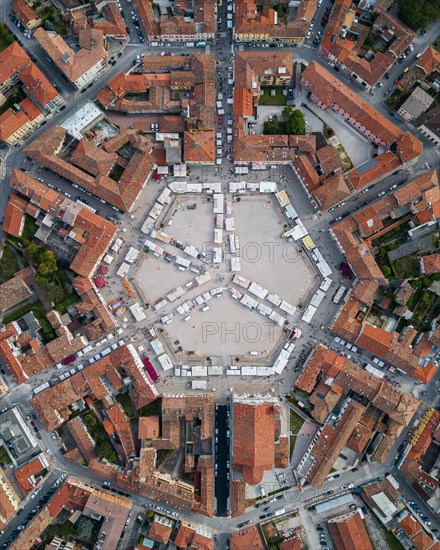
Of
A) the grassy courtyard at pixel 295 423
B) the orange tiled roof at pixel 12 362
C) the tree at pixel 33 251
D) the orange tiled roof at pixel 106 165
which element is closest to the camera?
the orange tiled roof at pixel 12 362

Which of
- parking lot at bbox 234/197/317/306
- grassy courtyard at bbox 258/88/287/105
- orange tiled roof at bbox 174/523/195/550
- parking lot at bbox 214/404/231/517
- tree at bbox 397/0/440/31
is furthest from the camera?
grassy courtyard at bbox 258/88/287/105

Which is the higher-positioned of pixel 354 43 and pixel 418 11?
pixel 418 11

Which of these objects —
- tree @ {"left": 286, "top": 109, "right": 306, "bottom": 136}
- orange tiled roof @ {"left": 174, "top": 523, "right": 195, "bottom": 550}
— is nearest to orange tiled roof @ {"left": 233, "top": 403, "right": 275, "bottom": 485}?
orange tiled roof @ {"left": 174, "top": 523, "right": 195, "bottom": 550}

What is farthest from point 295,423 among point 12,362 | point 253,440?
point 12,362

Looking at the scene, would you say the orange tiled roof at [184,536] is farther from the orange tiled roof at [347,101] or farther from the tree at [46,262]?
the orange tiled roof at [347,101]

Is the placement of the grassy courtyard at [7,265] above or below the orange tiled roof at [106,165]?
below

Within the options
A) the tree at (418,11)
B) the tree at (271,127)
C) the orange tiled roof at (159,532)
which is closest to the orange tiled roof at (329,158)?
the tree at (271,127)

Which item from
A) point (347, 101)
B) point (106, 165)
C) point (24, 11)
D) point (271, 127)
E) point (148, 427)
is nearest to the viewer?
point (148, 427)

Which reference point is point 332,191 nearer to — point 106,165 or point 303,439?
point 106,165

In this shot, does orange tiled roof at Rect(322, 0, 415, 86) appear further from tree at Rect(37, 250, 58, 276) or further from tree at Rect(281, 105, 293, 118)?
tree at Rect(37, 250, 58, 276)

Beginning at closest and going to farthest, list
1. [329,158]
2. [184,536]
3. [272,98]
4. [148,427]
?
[184,536], [148,427], [329,158], [272,98]

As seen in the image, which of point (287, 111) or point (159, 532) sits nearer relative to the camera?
point (159, 532)

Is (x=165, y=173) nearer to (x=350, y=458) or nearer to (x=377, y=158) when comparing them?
(x=377, y=158)
